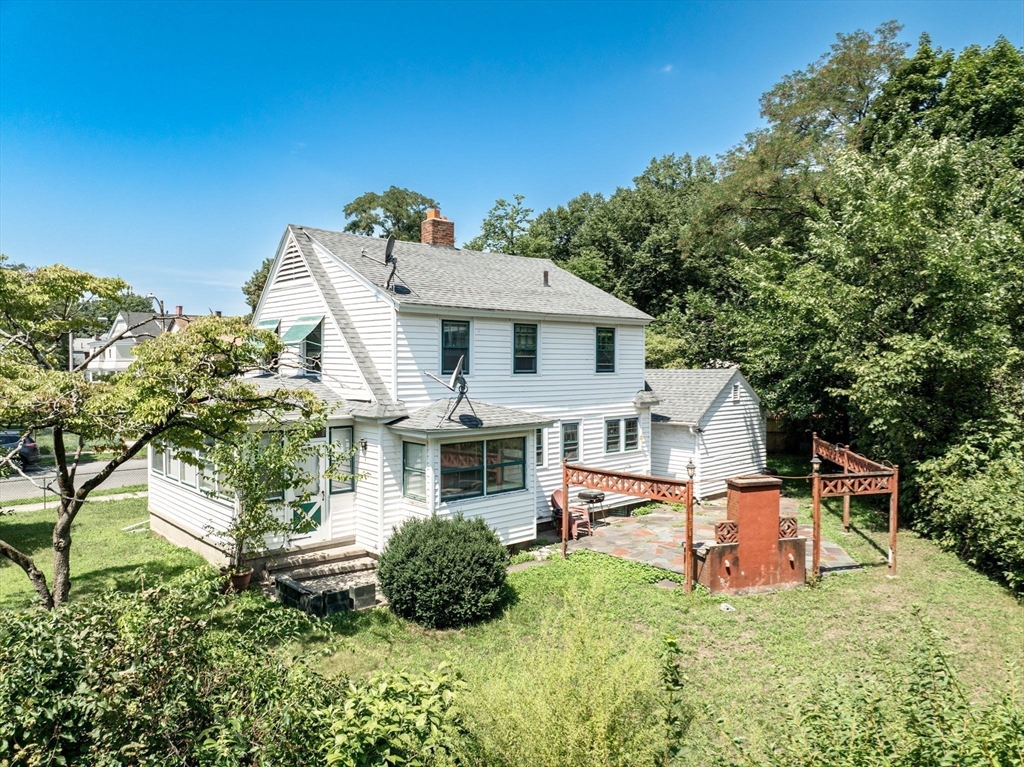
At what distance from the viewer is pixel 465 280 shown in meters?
16.3

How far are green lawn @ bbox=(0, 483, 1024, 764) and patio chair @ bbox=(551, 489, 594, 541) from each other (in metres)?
2.00

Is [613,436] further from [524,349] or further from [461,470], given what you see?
[461,470]

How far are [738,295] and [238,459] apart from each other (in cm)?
2540

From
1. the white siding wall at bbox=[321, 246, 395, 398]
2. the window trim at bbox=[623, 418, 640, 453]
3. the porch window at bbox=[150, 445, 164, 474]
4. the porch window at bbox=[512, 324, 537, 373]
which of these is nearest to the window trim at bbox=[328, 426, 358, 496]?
the white siding wall at bbox=[321, 246, 395, 398]

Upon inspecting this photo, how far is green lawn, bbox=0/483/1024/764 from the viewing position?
4.85 m

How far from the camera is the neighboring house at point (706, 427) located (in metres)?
19.5

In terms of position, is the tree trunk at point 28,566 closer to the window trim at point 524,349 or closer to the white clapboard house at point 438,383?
the white clapboard house at point 438,383

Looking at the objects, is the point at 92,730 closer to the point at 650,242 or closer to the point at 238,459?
the point at 238,459

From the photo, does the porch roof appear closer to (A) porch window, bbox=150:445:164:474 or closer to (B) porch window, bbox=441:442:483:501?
(B) porch window, bbox=441:442:483:501

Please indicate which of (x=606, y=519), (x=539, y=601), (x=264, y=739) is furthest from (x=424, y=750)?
(x=606, y=519)

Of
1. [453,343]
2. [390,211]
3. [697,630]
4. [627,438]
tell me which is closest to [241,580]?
[453,343]

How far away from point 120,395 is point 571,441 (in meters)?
12.0

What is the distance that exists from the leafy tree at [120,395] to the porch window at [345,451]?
147 inches

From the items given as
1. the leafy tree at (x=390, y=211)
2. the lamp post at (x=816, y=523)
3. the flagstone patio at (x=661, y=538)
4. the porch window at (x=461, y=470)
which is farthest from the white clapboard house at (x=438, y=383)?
the leafy tree at (x=390, y=211)
